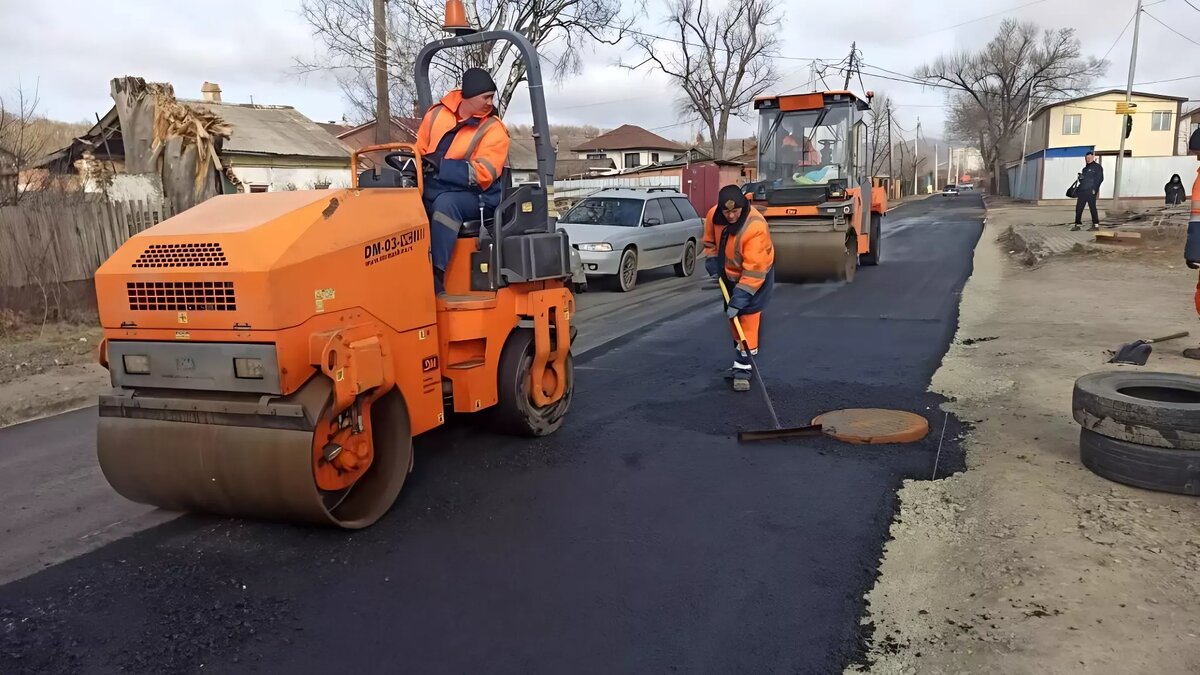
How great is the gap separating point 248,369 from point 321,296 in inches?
17.8

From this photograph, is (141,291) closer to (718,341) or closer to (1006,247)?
(718,341)

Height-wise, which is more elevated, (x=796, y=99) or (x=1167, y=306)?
(x=796, y=99)

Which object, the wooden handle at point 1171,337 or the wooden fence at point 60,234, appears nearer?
the wooden handle at point 1171,337

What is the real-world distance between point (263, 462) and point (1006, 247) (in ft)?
62.4

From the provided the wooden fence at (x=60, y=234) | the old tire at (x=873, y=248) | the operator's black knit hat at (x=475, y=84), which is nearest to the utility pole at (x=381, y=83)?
the wooden fence at (x=60, y=234)

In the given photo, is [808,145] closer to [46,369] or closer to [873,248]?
[873,248]

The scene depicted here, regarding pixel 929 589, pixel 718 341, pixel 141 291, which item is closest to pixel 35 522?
pixel 141 291

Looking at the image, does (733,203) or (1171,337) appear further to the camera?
(1171,337)

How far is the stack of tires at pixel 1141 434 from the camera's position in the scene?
4.15 meters

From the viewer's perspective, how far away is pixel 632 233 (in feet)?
46.5

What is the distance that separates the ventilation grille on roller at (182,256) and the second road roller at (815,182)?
1064 centimetres

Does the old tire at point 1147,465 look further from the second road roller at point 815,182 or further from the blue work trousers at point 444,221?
the second road roller at point 815,182

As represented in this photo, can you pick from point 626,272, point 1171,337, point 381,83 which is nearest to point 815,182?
point 626,272

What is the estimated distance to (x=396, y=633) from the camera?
323 centimetres
